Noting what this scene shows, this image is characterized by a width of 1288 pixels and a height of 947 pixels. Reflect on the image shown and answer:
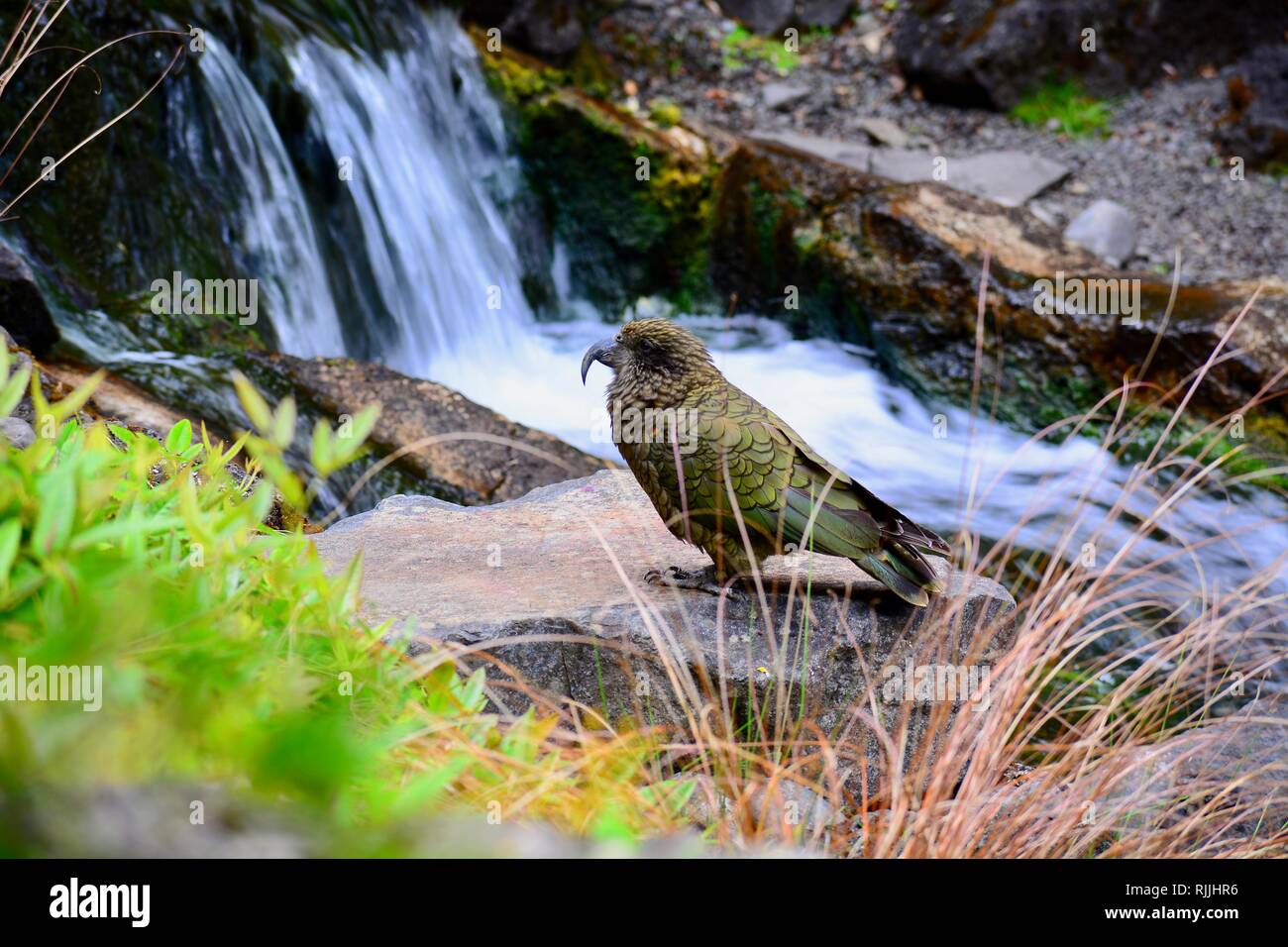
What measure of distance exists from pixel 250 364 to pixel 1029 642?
3.84 meters

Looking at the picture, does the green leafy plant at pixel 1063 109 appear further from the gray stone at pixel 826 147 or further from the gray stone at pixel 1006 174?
the gray stone at pixel 826 147

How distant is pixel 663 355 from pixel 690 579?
661 millimetres

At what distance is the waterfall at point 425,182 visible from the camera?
7.41 m

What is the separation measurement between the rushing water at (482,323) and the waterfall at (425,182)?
0.05 feet

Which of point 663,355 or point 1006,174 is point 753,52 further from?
point 663,355

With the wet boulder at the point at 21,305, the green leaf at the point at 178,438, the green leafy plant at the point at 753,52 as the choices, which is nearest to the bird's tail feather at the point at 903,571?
the green leaf at the point at 178,438

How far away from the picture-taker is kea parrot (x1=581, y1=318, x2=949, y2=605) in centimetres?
301

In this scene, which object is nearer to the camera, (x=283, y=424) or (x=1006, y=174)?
(x=283, y=424)

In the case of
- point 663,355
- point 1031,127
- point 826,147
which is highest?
point 1031,127

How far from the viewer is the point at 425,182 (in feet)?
26.5

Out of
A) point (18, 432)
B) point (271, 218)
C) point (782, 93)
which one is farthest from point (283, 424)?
point (782, 93)

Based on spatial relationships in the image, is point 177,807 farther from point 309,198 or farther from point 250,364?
point 309,198
